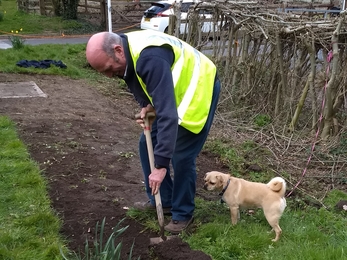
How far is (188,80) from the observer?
342 cm

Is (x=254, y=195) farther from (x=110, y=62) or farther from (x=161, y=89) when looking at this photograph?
(x=110, y=62)

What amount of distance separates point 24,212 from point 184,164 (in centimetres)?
151

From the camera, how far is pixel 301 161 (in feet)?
19.5

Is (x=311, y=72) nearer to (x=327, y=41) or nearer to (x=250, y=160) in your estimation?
(x=327, y=41)

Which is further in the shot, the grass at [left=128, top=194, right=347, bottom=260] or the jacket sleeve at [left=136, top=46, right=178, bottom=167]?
the grass at [left=128, top=194, right=347, bottom=260]

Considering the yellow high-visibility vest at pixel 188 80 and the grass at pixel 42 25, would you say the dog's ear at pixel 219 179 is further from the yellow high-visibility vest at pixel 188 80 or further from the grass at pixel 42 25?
the grass at pixel 42 25

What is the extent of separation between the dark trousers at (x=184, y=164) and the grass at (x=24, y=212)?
991 millimetres

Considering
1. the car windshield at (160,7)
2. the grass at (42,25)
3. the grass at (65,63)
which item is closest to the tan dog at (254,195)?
the grass at (65,63)

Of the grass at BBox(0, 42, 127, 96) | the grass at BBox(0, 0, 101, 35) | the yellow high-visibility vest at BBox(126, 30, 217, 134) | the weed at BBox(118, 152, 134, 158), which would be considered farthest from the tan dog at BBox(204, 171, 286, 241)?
the grass at BBox(0, 0, 101, 35)

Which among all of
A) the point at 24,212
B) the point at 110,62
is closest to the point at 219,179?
the point at 110,62

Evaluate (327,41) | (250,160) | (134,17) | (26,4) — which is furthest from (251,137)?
(26,4)

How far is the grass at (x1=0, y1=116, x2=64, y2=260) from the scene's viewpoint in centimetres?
342

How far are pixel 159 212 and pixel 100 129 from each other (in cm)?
331

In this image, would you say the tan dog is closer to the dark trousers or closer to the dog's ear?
the dog's ear
